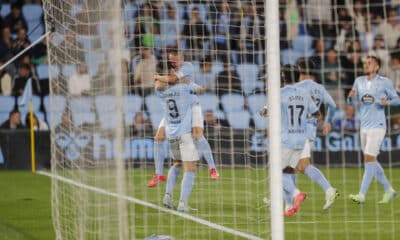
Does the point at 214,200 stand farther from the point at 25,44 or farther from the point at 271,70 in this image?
the point at 25,44

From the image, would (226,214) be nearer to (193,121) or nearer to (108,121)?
(193,121)

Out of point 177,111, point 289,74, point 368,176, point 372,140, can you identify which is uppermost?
point 289,74

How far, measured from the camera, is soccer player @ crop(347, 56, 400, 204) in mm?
14312

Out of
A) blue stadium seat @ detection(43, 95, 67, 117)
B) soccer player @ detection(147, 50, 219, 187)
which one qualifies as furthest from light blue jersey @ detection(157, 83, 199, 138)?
blue stadium seat @ detection(43, 95, 67, 117)

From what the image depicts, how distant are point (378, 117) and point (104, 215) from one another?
7244mm

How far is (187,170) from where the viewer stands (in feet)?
43.9

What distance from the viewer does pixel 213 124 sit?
747 inches

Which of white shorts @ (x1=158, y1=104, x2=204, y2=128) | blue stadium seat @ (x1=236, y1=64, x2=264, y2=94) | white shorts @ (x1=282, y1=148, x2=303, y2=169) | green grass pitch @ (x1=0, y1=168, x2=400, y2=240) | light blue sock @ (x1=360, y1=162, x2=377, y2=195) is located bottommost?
green grass pitch @ (x1=0, y1=168, x2=400, y2=240)

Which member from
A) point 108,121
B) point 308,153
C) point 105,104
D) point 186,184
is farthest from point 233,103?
point 108,121

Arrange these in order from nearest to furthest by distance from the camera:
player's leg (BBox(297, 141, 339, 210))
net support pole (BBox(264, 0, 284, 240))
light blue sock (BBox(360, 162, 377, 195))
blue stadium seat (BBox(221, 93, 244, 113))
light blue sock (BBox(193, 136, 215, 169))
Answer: net support pole (BBox(264, 0, 284, 240))
player's leg (BBox(297, 141, 339, 210))
light blue sock (BBox(360, 162, 377, 195))
light blue sock (BBox(193, 136, 215, 169))
blue stadium seat (BBox(221, 93, 244, 113))

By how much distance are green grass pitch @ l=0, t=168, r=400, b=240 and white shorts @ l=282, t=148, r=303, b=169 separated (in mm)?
396

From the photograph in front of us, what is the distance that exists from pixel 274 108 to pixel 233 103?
13.8m

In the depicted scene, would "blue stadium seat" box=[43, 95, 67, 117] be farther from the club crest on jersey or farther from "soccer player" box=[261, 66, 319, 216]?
the club crest on jersey

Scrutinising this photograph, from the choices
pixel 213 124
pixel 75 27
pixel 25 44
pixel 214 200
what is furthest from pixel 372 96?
pixel 25 44
